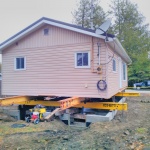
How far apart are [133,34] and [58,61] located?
58.4 ft

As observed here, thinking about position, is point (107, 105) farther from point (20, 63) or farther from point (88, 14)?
point (88, 14)

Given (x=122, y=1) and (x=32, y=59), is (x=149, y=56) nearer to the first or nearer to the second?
(x=122, y=1)

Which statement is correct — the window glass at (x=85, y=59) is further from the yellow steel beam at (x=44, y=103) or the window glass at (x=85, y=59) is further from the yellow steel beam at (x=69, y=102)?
the yellow steel beam at (x=44, y=103)

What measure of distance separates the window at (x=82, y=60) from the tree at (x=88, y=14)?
1945 centimetres

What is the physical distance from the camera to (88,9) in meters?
26.8

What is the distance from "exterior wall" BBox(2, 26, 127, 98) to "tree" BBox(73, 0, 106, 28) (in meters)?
18.6

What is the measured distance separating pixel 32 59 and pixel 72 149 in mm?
5999

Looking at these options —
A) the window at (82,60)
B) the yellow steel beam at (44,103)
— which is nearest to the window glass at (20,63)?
the yellow steel beam at (44,103)

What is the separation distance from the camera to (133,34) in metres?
23.7

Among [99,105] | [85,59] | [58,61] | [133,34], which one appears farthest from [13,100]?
[133,34]

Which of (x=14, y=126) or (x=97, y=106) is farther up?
(x=97, y=106)

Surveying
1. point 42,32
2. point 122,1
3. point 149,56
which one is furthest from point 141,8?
point 42,32

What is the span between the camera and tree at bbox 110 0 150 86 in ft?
78.2

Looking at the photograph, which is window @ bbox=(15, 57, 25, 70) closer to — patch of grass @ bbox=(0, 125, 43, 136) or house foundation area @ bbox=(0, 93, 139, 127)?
house foundation area @ bbox=(0, 93, 139, 127)
